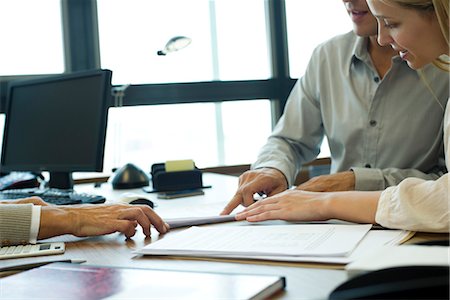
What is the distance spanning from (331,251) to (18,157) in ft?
5.34

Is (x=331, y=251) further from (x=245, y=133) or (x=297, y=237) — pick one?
(x=245, y=133)

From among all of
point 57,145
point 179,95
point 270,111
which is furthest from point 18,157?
point 270,111

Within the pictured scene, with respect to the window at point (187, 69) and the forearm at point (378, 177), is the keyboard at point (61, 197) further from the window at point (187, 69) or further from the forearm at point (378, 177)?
the window at point (187, 69)

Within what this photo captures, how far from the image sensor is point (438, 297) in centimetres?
53

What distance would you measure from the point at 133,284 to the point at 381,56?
1.38 meters

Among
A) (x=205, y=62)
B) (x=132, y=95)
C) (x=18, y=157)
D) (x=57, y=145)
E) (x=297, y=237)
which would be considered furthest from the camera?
(x=205, y=62)

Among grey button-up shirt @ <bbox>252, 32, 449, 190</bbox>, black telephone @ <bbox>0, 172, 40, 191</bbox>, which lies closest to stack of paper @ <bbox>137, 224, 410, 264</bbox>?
grey button-up shirt @ <bbox>252, 32, 449, 190</bbox>

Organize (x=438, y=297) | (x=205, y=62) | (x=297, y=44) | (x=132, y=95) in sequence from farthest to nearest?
1. (x=297, y=44)
2. (x=205, y=62)
3. (x=132, y=95)
4. (x=438, y=297)

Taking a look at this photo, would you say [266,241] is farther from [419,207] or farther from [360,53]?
[360,53]

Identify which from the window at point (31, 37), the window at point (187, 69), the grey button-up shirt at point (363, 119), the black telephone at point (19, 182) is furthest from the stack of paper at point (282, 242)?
the window at point (31, 37)

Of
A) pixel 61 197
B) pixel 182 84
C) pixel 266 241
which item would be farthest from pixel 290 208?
pixel 182 84

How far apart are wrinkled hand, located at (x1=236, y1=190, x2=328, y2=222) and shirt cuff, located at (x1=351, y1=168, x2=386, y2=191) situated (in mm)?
427

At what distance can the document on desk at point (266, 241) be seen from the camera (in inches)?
37.0

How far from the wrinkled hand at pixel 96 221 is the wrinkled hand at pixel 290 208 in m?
0.20
